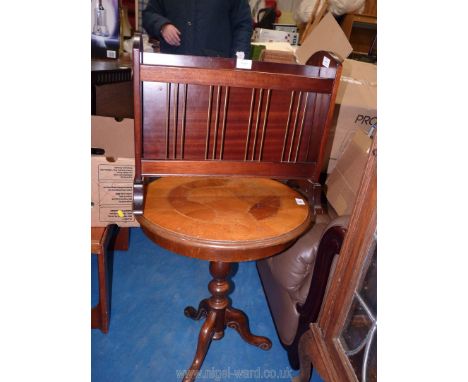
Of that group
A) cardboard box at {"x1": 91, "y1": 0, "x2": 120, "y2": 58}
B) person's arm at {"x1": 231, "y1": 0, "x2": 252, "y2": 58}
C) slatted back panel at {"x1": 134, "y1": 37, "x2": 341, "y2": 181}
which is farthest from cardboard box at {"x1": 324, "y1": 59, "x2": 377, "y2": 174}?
cardboard box at {"x1": 91, "y1": 0, "x2": 120, "y2": 58}

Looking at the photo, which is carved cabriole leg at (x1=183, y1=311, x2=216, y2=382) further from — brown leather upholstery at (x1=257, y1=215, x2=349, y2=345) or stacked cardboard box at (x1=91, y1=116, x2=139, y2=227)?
stacked cardboard box at (x1=91, y1=116, x2=139, y2=227)

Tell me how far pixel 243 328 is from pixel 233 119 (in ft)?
3.21

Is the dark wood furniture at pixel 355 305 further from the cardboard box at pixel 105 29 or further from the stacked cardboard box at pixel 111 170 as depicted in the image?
the cardboard box at pixel 105 29

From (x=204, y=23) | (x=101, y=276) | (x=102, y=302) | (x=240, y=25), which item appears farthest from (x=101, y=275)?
(x=240, y=25)

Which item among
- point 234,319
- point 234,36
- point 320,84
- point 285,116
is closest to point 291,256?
point 234,319

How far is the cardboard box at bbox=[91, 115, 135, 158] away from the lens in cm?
174

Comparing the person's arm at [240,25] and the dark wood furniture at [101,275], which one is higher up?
the person's arm at [240,25]

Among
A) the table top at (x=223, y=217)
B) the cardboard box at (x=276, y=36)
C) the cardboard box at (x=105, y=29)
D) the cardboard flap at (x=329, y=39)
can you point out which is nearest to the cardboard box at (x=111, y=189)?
the table top at (x=223, y=217)

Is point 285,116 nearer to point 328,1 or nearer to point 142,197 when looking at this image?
point 142,197

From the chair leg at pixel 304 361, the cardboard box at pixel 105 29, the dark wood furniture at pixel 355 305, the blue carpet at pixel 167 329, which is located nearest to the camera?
the dark wood furniture at pixel 355 305

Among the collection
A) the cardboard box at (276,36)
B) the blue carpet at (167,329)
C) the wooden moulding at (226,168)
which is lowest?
the blue carpet at (167,329)

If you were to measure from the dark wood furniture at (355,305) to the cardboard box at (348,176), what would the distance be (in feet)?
2.17

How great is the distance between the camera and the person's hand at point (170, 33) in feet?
5.49
